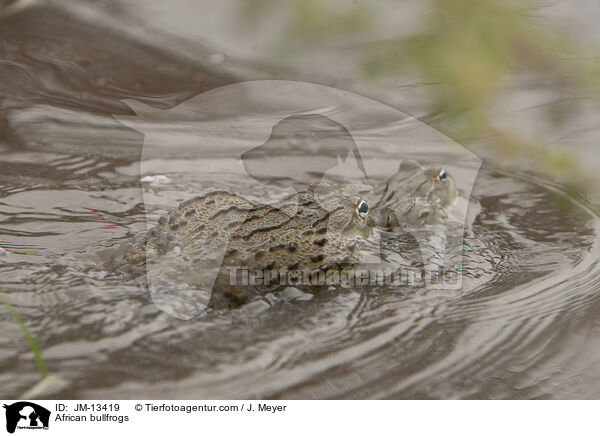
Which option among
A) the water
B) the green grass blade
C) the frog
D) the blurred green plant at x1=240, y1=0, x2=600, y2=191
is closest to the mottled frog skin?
the water

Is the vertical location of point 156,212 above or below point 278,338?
above

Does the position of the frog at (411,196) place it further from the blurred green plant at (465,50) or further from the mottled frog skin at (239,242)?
the blurred green plant at (465,50)

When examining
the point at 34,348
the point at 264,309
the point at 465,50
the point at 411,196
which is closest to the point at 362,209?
the point at 411,196
